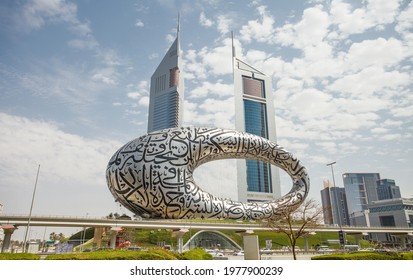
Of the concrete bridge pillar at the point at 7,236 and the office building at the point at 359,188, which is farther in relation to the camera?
the office building at the point at 359,188

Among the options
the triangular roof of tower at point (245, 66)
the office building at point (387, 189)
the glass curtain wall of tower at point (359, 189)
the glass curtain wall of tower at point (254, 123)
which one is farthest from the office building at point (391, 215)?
the glass curtain wall of tower at point (359, 189)

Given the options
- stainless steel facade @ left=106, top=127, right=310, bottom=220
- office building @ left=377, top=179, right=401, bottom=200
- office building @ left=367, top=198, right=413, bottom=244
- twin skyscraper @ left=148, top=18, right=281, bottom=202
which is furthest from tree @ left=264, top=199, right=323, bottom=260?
office building @ left=377, top=179, right=401, bottom=200

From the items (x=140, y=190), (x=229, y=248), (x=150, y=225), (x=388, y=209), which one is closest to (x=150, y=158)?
(x=140, y=190)

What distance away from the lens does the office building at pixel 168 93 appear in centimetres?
10600

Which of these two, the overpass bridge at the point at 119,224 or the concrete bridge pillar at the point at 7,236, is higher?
the overpass bridge at the point at 119,224

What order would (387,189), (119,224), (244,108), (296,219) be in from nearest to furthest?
(296,219), (119,224), (244,108), (387,189)

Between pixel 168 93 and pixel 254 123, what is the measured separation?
33.2 meters

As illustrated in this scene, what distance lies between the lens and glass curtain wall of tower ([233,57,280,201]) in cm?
9419

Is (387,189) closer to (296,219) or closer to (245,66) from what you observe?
(245,66)

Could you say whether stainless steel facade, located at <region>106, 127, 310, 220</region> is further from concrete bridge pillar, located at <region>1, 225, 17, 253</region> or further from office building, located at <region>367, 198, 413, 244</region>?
office building, located at <region>367, 198, 413, 244</region>

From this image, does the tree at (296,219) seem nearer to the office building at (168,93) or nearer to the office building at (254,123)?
the office building at (254,123)

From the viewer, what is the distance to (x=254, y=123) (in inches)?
3903

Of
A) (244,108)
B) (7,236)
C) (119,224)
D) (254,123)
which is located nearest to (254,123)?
(254,123)
